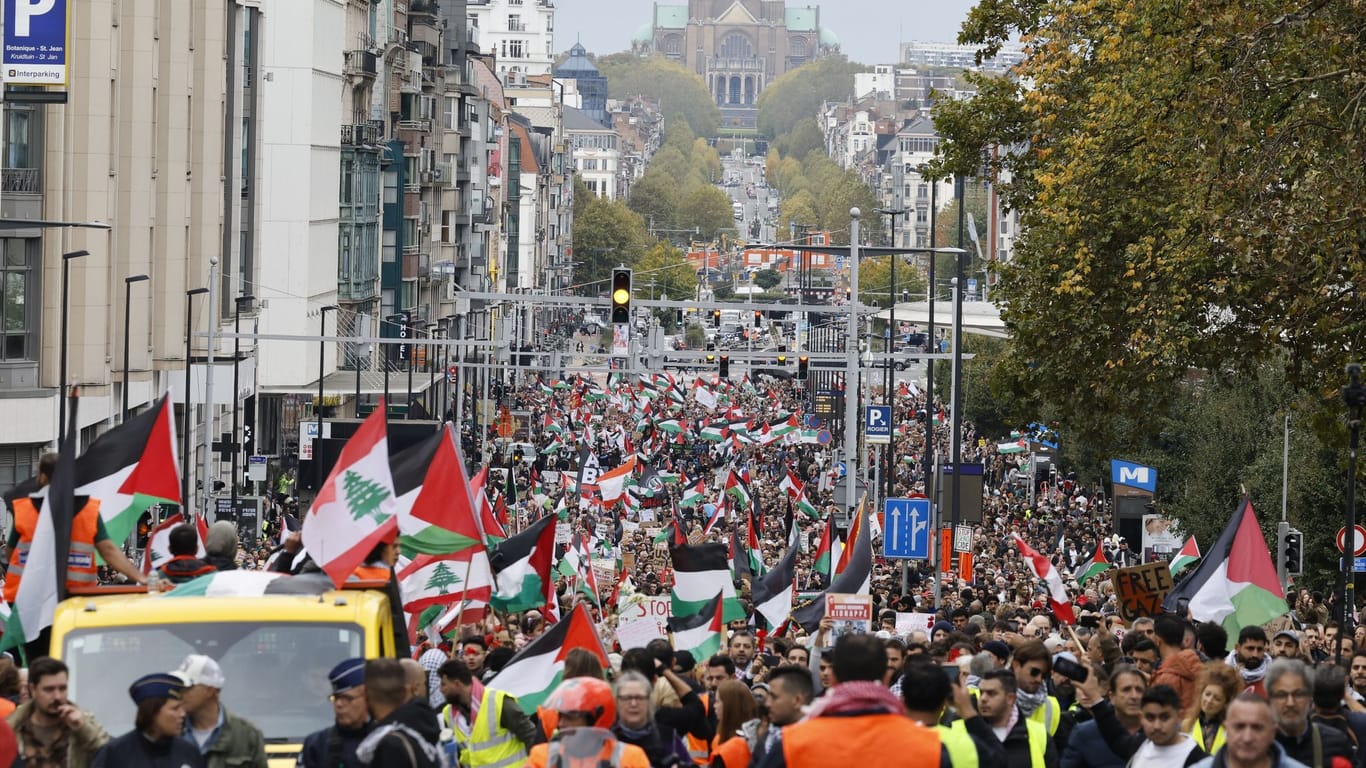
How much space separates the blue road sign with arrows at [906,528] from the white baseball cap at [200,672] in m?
26.0

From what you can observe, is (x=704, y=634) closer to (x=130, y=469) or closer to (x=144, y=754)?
(x=130, y=469)

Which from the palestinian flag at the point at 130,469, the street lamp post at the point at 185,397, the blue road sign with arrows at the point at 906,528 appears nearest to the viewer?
the palestinian flag at the point at 130,469

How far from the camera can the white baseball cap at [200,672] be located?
931 centimetres

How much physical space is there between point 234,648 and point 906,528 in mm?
24960

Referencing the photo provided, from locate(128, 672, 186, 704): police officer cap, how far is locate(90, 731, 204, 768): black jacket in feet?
0.45

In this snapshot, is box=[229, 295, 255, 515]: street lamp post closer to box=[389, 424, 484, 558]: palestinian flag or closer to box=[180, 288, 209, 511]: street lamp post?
box=[180, 288, 209, 511]: street lamp post

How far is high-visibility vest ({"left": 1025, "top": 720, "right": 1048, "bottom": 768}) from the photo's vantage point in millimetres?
10695

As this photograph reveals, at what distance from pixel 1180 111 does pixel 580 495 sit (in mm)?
25567

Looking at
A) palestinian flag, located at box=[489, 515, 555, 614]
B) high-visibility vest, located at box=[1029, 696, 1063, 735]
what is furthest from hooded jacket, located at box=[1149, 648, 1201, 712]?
palestinian flag, located at box=[489, 515, 555, 614]

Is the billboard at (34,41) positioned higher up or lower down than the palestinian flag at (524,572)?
higher up

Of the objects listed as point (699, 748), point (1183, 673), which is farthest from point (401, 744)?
point (1183, 673)

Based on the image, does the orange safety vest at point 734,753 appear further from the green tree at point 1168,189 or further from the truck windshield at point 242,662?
the green tree at point 1168,189

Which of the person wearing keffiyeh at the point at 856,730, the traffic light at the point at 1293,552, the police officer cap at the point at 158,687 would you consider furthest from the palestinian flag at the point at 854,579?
the person wearing keffiyeh at the point at 856,730

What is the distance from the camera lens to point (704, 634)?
18.8 metres
